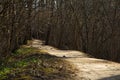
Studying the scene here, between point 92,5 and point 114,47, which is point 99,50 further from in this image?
point 92,5

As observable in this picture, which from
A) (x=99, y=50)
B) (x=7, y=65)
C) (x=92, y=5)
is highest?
(x=92, y=5)

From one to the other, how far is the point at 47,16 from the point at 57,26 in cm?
202

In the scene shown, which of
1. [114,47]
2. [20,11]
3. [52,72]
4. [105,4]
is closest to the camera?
[52,72]

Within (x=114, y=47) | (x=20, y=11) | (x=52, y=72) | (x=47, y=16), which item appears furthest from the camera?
(x=47, y=16)

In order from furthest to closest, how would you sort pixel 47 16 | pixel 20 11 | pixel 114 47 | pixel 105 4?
pixel 47 16
pixel 105 4
pixel 114 47
pixel 20 11

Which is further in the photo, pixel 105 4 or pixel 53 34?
pixel 53 34

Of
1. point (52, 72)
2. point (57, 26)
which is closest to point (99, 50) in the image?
point (57, 26)

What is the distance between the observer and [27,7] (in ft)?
55.5

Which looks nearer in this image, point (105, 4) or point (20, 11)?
point (20, 11)

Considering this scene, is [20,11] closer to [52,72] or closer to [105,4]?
[52,72]

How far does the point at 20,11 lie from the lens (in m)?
16.5

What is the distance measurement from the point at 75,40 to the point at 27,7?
70.8 ft

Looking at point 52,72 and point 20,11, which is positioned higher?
point 20,11

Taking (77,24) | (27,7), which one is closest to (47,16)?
(77,24)
